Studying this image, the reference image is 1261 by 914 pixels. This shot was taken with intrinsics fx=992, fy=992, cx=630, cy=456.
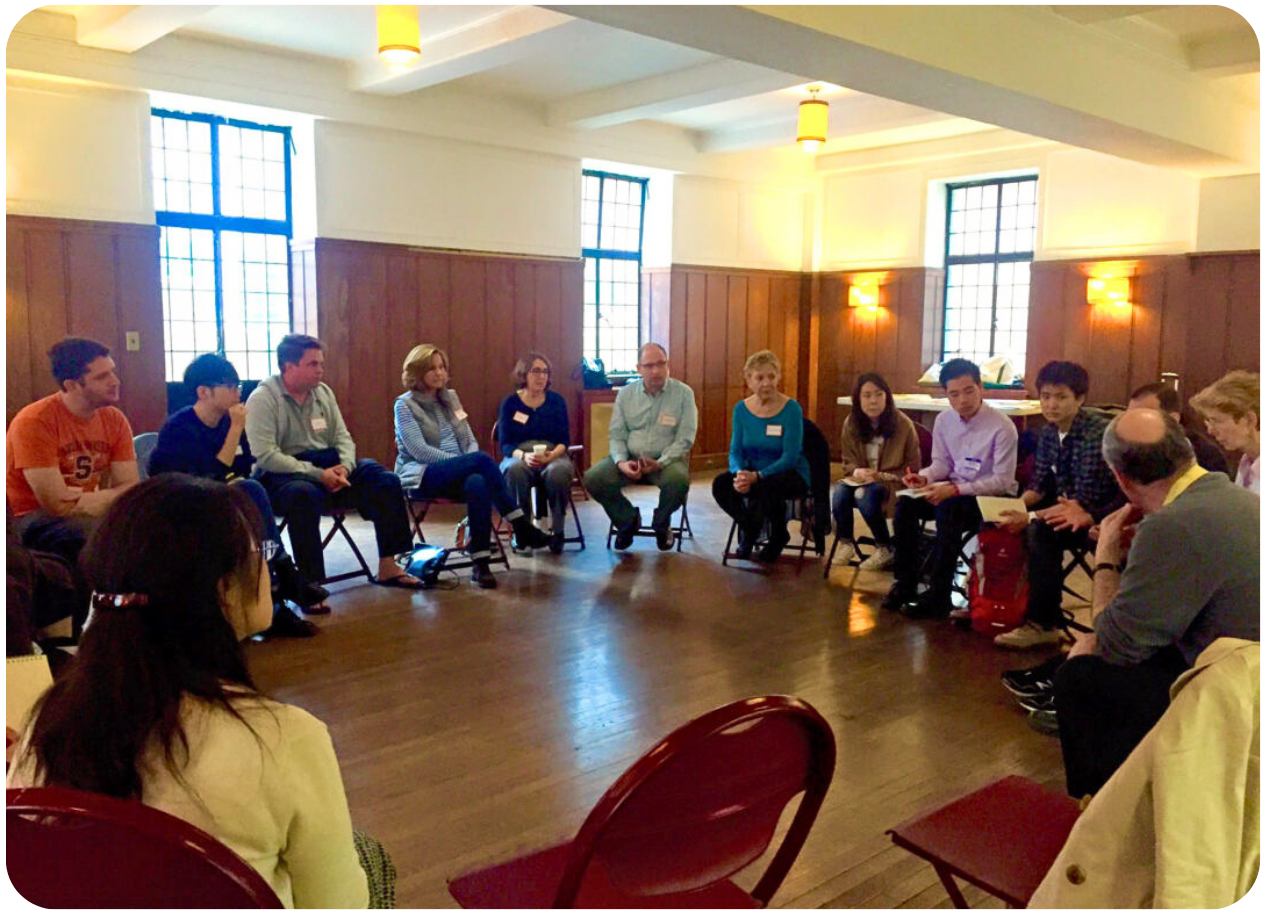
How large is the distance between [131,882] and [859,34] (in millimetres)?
3675

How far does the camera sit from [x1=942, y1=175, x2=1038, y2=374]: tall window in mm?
9781

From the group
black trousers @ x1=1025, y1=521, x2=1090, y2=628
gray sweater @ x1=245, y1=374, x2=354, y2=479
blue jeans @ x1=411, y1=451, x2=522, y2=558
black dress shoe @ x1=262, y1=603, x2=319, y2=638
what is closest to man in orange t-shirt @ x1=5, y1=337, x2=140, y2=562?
gray sweater @ x1=245, y1=374, x2=354, y2=479

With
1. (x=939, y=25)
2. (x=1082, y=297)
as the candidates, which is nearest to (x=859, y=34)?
(x=939, y=25)

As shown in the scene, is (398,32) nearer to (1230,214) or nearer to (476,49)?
(476,49)

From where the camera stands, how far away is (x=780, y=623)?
468 cm

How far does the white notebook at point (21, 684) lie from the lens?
6.23 feet

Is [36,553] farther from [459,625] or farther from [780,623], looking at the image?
[780,623]

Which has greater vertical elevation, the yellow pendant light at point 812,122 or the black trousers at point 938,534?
the yellow pendant light at point 812,122

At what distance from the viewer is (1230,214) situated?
8016mm

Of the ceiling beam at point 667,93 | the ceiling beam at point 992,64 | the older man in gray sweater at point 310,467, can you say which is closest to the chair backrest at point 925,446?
the ceiling beam at point 992,64

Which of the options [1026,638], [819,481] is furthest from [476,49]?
[1026,638]

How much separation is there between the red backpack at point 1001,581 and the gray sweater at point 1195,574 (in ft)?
7.04

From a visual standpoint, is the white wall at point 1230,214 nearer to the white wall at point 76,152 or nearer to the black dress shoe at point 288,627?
the black dress shoe at point 288,627

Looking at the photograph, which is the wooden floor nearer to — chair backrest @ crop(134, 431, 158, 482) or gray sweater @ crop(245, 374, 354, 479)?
gray sweater @ crop(245, 374, 354, 479)
